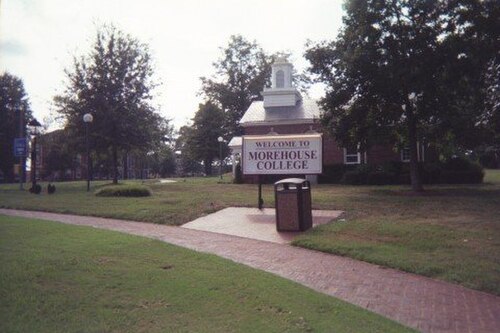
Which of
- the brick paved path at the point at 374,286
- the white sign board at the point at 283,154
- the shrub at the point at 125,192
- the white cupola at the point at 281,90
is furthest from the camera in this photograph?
the white cupola at the point at 281,90

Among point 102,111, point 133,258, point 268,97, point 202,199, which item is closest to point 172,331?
point 133,258

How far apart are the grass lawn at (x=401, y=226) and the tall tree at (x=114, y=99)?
13552 mm

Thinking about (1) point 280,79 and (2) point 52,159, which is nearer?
(1) point 280,79

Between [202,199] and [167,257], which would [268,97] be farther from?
[167,257]

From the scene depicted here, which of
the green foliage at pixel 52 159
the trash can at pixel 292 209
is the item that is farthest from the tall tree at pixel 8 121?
the trash can at pixel 292 209

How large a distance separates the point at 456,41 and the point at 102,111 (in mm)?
22044

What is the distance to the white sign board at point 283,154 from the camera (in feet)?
50.8

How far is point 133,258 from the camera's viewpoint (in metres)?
7.85

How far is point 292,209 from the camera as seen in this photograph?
11.9 m

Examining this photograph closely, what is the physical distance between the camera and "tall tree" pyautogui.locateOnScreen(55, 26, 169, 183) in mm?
31453

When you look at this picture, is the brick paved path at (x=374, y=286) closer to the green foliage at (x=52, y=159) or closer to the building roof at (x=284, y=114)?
the building roof at (x=284, y=114)

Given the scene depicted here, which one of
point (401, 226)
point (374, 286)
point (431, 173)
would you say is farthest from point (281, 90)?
point (374, 286)

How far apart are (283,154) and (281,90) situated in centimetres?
2431

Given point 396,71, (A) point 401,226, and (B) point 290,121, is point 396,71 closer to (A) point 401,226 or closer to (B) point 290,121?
(A) point 401,226
